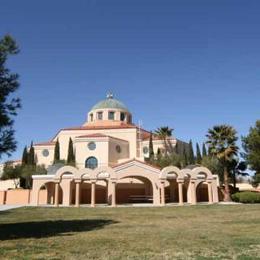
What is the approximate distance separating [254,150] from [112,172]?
17049mm

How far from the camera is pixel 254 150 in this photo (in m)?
41.4

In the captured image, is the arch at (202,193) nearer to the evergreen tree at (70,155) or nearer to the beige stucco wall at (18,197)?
the evergreen tree at (70,155)

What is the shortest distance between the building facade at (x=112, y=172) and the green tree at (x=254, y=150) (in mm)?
4654

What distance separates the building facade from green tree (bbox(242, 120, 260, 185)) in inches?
183

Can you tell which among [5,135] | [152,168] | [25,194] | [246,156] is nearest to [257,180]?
[246,156]

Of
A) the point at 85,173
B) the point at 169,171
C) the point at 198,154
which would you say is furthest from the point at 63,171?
the point at 198,154

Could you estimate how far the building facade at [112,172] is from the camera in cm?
3894

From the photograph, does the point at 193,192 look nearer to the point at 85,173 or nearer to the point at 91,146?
the point at 85,173

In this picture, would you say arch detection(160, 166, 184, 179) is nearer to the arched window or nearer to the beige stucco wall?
the beige stucco wall

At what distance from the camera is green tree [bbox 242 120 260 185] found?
40.4 m

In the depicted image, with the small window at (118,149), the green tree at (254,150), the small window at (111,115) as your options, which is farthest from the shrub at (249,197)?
the small window at (111,115)

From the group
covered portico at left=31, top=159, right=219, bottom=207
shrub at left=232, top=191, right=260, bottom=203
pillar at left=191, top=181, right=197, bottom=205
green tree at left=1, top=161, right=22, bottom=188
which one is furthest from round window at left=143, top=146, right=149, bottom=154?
pillar at left=191, top=181, right=197, bottom=205

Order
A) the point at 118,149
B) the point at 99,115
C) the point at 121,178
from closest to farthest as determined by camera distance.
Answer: the point at 121,178 < the point at 118,149 < the point at 99,115

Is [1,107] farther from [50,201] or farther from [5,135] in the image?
[50,201]
